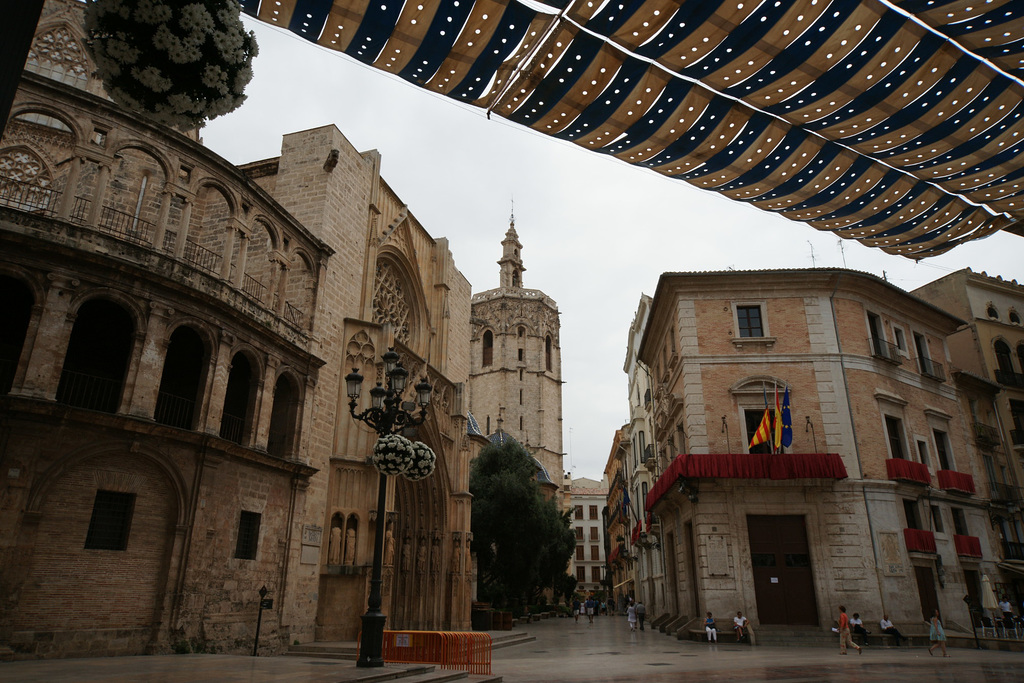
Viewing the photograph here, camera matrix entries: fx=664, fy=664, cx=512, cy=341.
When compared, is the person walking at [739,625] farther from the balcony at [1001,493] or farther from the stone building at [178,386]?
the balcony at [1001,493]

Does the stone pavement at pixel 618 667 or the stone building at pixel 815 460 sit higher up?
the stone building at pixel 815 460

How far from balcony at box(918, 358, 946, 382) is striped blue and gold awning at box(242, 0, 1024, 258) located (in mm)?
24403

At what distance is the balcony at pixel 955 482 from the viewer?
23.5 metres

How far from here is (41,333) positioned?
40.1ft

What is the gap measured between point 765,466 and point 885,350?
7.67 metres

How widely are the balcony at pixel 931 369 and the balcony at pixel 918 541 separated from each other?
21.7 ft

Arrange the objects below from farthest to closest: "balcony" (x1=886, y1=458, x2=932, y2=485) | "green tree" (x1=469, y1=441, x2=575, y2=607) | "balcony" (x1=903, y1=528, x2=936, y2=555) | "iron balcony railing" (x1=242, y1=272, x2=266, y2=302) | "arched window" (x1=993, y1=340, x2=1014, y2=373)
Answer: "green tree" (x1=469, y1=441, x2=575, y2=607) < "arched window" (x1=993, y1=340, x2=1014, y2=373) < "balcony" (x1=886, y1=458, x2=932, y2=485) < "balcony" (x1=903, y1=528, x2=936, y2=555) < "iron balcony railing" (x1=242, y1=272, x2=266, y2=302)

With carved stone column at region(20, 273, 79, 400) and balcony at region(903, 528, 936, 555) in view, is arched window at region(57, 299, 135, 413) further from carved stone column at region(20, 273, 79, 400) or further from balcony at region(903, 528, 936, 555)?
balcony at region(903, 528, 936, 555)

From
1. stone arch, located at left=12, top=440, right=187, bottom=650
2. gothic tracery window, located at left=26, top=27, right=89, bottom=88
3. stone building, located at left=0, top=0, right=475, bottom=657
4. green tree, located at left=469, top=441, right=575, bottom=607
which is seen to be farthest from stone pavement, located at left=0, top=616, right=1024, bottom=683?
green tree, located at left=469, top=441, right=575, bottom=607

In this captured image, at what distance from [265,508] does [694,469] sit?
12587mm

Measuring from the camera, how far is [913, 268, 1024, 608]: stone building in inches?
1071

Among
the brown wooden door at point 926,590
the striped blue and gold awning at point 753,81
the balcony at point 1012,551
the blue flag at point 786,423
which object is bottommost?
the brown wooden door at point 926,590

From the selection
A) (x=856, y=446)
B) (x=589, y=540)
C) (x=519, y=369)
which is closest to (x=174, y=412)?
(x=856, y=446)

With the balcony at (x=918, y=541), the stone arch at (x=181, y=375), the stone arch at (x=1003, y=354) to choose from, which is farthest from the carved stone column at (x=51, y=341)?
the stone arch at (x=1003, y=354)
